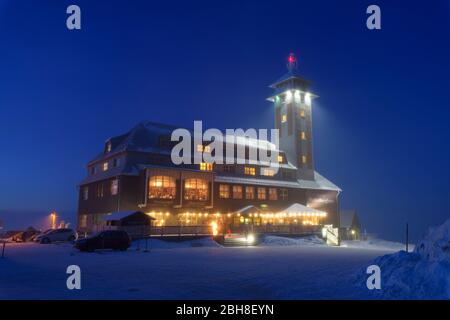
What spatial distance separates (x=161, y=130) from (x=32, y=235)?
17253mm

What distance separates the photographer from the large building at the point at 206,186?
124 feet

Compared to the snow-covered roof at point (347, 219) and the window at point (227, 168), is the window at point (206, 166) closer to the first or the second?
A: the window at point (227, 168)

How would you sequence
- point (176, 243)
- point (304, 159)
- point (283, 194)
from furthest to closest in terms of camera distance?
point (304, 159)
point (283, 194)
point (176, 243)

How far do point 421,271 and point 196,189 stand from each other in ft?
104

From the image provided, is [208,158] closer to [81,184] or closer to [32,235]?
[81,184]

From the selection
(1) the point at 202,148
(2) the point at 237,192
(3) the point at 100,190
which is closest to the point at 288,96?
(1) the point at 202,148

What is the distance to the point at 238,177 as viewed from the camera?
45.6 meters

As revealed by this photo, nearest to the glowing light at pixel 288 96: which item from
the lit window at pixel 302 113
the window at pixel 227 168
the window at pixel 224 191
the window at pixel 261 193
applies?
the lit window at pixel 302 113

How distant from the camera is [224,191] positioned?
44.0m

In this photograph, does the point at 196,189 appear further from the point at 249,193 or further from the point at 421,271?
the point at 421,271

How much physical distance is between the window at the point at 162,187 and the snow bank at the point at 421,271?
2754cm

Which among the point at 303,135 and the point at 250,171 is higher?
the point at 303,135

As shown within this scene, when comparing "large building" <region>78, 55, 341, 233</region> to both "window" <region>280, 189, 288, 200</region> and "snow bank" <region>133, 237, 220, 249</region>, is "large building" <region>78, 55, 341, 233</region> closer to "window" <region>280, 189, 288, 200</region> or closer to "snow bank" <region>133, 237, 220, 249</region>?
"window" <region>280, 189, 288, 200</region>
